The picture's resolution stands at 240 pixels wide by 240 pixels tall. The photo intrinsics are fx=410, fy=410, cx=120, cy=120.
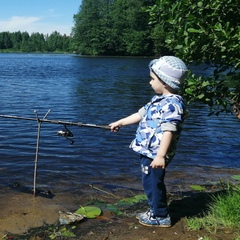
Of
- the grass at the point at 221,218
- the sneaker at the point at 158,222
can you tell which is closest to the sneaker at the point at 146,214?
the sneaker at the point at 158,222

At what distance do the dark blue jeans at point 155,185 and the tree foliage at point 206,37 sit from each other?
4.58 feet

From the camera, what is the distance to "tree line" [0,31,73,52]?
524 feet

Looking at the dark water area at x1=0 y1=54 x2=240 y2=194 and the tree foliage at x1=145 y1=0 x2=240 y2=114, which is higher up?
the tree foliage at x1=145 y1=0 x2=240 y2=114

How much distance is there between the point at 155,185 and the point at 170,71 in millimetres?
1259

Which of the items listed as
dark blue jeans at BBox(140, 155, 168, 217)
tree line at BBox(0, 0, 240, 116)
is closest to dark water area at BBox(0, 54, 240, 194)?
dark blue jeans at BBox(140, 155, 168, 217)

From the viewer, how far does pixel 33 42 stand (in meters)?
164

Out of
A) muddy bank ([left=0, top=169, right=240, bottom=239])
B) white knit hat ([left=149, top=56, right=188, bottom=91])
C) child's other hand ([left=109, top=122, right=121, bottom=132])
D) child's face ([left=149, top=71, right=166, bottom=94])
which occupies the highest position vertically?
white knit hat ([left=149, top=56, right=188, bottom=91])

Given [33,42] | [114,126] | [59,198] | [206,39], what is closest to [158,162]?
[114,126]

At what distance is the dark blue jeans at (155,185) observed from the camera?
4460mm

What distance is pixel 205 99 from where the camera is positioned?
551 cm

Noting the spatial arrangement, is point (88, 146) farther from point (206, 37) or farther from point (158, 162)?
point (158, 162)

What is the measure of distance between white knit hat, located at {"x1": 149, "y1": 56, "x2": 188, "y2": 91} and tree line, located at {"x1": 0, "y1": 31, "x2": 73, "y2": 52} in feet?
475

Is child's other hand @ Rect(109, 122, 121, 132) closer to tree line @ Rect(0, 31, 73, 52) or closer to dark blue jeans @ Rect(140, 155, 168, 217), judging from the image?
dark blue jeans @ Rect(140, 155, 168, 217)

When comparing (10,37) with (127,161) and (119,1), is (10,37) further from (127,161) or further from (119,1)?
(127,161)
